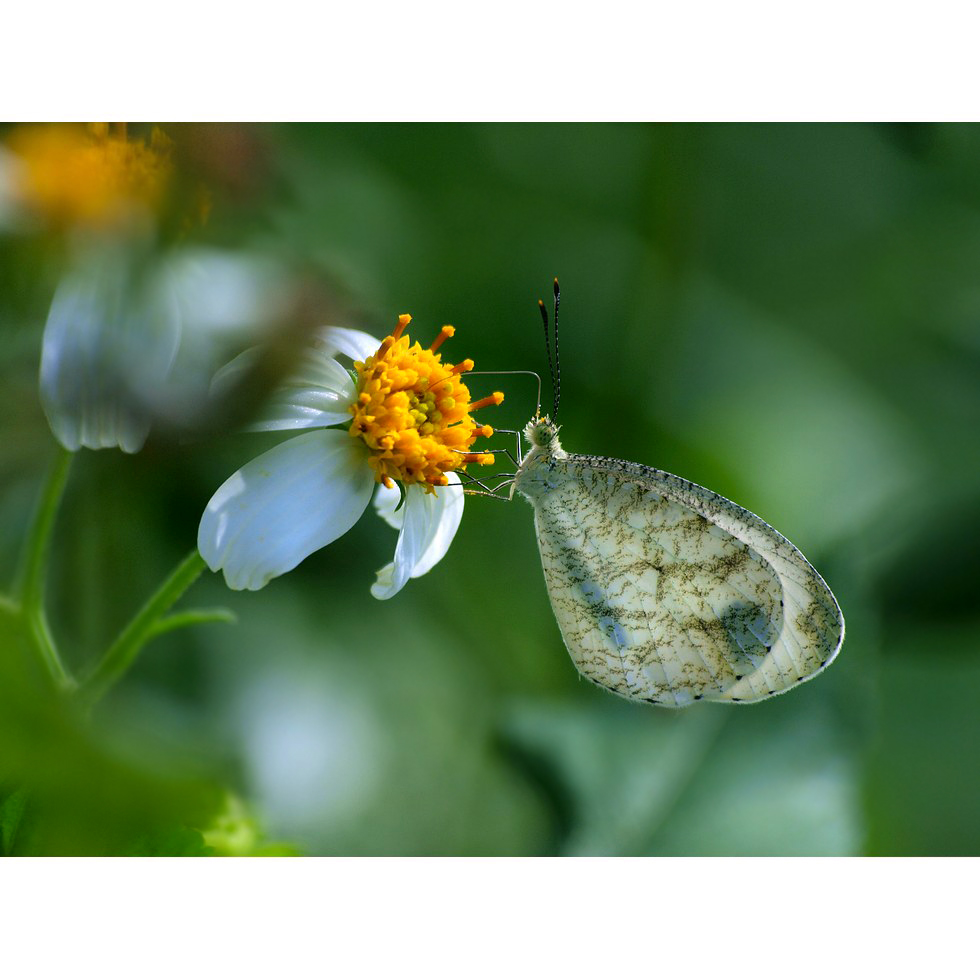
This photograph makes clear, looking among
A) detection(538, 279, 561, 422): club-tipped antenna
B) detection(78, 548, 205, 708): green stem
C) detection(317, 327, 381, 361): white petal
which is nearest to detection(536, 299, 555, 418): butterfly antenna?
detection(538, 279, 561, 422): club-tipped antenna

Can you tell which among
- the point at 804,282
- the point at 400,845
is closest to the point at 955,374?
the point at 804,282

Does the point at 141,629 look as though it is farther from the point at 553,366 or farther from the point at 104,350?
the point at 553,366

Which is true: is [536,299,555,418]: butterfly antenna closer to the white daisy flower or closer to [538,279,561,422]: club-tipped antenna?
[538,279,561,422]: club-tipped antenna

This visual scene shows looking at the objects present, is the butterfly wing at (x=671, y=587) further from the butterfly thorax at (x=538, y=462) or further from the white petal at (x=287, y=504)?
the white petal at (x=287, y=504)

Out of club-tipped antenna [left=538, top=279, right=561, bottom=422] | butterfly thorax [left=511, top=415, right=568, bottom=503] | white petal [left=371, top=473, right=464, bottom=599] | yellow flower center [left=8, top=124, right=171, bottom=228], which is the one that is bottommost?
white petal [left=371, top=473, right=464, bottom=599]

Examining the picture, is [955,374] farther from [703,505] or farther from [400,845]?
[400,845]
